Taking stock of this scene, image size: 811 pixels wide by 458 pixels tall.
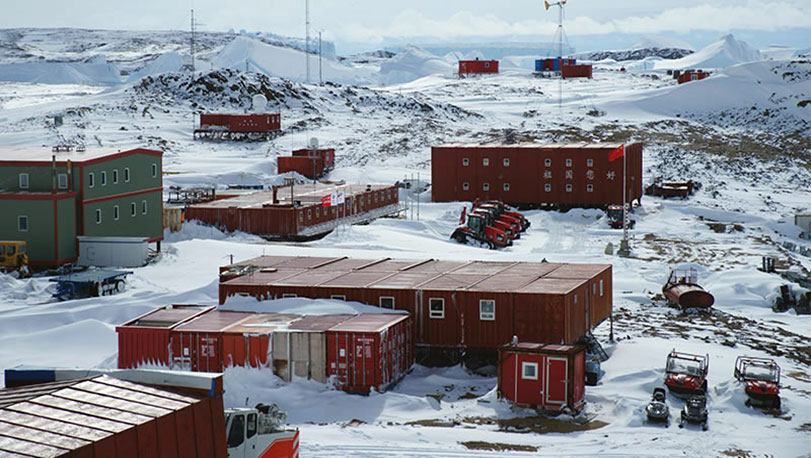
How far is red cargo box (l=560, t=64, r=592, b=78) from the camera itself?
5610 inches

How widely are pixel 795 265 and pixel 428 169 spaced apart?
39.6 m

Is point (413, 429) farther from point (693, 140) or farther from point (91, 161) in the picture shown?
point (693, 140)

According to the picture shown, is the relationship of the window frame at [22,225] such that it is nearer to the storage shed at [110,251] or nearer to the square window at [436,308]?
the storage shed at [110,251]

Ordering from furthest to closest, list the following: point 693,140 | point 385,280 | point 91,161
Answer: point 693,140
point 91,161
point 385,280

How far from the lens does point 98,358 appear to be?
90.6ft

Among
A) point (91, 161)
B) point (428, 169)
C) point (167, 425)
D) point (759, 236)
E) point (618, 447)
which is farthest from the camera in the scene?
point (428, 169)

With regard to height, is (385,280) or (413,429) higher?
(385,280)

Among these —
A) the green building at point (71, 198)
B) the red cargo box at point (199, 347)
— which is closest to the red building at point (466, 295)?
the red cargo box at point (199, 347)

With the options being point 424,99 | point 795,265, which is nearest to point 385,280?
point 795,265

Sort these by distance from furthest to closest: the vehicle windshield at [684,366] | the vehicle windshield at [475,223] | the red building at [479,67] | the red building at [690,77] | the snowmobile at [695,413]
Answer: the red building at [479,67]
the red building at [690,77]
the vehicle windshield at [475,223]
the vehicle windshield at [684,366]
the snowmobile at [695,413]

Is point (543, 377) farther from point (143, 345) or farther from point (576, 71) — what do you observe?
point (576, 71)

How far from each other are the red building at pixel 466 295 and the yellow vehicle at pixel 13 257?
975 centimetres

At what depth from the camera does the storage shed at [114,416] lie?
1249cm

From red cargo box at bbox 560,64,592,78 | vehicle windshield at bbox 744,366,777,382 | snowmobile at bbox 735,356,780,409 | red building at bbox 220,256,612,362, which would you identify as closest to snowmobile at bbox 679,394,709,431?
snowmobile at bbox 735,356,780,409
